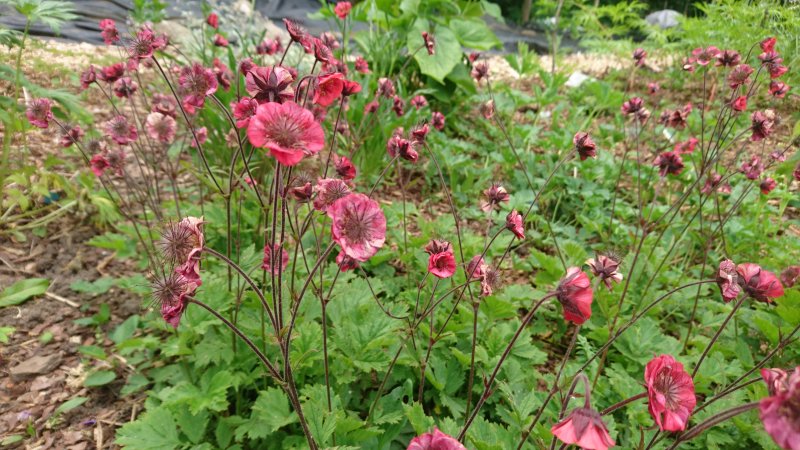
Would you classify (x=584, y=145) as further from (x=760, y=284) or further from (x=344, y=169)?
(x=344, y=169)

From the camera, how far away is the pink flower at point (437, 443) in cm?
93

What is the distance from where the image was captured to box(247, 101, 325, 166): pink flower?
989mm

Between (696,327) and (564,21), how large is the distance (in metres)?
8.43

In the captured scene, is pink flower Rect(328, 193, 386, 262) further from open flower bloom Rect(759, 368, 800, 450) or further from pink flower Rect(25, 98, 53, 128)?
pink flower Rect(25, 98, 53, 128)

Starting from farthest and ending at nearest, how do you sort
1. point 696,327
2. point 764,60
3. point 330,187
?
point 696,327, point 764,60, point 330,187

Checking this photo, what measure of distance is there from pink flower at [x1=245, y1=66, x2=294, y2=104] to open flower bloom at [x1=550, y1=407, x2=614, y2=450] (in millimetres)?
940

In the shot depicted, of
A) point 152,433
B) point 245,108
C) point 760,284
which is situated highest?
point 245,108

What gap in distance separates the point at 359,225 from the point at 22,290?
228cm

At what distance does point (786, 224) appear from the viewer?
10.2ft

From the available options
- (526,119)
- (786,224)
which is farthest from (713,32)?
(786,224)

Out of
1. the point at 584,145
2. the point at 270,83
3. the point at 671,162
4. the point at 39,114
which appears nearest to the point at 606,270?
the point at 584,145

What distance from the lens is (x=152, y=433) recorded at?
5.35 ft

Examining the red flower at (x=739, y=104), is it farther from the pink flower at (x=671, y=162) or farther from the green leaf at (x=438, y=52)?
the green leaf at (x=438, y=52)

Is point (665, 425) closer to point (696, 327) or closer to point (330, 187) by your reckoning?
point (330, 187)
